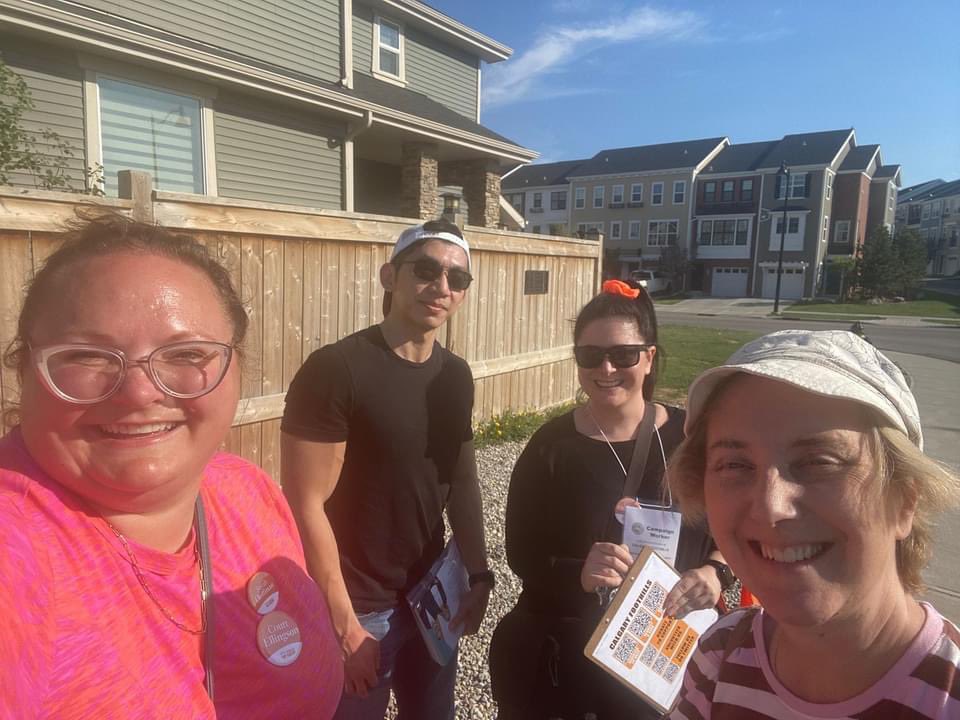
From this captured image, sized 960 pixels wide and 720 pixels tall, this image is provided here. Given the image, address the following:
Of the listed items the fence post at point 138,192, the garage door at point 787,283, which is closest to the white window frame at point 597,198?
the garage door at point 787,283

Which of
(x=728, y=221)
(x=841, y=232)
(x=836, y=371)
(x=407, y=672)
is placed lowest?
(x=407, y=672)

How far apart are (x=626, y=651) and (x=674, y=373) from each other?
984 centimetres

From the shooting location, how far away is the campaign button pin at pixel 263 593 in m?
1.27

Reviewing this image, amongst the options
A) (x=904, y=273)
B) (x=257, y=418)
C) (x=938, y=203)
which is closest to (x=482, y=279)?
(x=257, y=418)

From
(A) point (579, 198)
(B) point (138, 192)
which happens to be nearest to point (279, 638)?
(B) point (138, 192)

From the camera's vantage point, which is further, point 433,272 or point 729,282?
point 729,282

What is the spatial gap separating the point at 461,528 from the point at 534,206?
5400cm

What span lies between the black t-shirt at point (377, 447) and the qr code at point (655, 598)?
84cm

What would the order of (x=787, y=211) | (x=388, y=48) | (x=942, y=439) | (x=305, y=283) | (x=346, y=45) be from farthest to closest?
(x=787, y=211), (x=388, y=48), (x=346, y=45), (x=942, y=439), (x=305, y=283)

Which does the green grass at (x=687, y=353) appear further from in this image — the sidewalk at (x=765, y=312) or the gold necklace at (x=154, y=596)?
the sidewalk at (x=765, y=312)

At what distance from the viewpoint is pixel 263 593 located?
130cm

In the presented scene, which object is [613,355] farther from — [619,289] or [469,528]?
[469,528]

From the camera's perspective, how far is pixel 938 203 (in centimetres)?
6769

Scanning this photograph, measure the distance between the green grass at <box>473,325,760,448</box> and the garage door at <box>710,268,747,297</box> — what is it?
26393 millimetres
